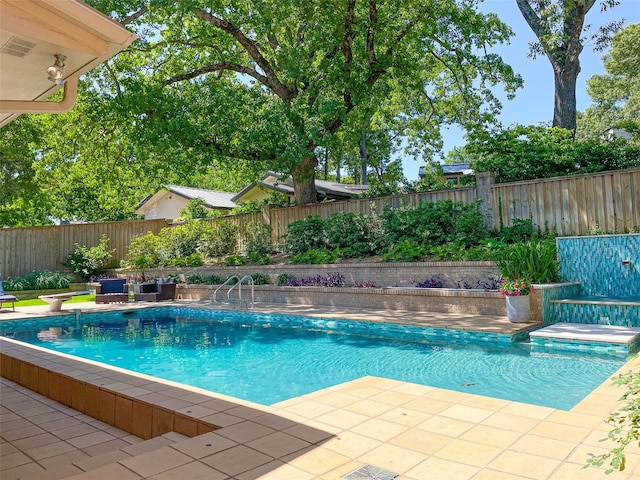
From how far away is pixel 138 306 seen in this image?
12500 mm

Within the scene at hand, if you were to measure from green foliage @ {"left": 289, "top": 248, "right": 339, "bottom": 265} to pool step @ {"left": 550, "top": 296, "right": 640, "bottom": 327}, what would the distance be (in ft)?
18.6

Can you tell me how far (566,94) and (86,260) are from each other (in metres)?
18.0

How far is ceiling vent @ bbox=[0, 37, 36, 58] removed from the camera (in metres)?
3.11

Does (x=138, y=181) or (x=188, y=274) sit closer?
(x=188, y=274)

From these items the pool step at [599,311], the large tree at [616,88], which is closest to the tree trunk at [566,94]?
the pool step at [599,311]

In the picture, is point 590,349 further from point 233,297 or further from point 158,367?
point 233,297

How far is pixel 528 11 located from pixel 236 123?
10365 mm

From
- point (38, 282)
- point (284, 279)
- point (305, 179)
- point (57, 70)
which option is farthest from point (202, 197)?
point (57, 70)

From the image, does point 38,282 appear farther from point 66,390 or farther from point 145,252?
point 66,390

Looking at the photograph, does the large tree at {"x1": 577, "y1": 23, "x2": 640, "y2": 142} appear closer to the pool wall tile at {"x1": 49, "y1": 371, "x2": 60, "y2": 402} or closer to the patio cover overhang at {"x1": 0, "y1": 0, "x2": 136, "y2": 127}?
the patio cover overhang at {"x1": 0, "y1": 0, "x2": 136, "y2": 127}

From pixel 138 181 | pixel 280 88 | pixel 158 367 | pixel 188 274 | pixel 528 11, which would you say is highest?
pixel 528 11

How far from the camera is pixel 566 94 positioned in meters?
14.3

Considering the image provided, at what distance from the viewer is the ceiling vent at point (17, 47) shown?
10.2ft

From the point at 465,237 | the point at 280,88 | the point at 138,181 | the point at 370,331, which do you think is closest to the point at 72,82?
Answer: the point at 370,331
